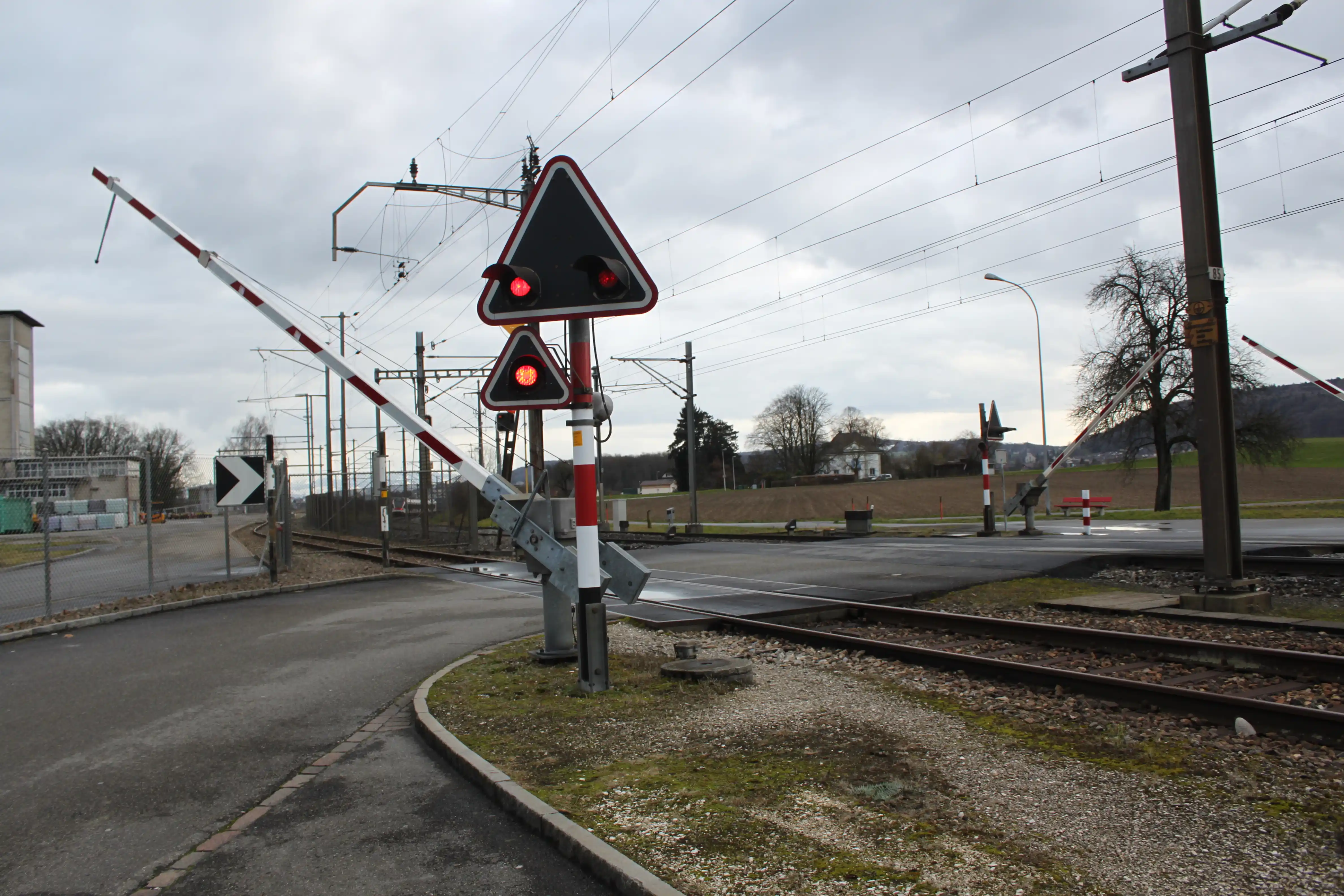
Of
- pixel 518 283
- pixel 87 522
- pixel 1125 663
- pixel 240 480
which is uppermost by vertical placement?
pixel 518 283

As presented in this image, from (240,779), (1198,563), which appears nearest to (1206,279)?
(1198,563)

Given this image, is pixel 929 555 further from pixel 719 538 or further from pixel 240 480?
pixel 719 538

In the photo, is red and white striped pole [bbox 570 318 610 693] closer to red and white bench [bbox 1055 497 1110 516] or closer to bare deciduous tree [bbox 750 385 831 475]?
red and white bench [bbox 1055 497 1110 516]

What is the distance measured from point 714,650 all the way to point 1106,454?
156ft

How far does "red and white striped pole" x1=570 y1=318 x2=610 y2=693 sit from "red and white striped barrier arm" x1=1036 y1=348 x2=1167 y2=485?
31.6 feet

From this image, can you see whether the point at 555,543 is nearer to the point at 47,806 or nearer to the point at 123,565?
the point at 47,806

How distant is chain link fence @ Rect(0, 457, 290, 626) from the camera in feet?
51.8

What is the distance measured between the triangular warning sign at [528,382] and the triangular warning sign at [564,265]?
0.24 meters

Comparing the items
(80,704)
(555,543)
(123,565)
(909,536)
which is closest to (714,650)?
(555,543)

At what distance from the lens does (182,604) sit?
1462 cm

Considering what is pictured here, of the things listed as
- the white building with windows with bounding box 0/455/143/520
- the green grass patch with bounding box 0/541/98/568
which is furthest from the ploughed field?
the white building with windows with bounding box 0/455/143/520

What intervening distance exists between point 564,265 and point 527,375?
78 cm

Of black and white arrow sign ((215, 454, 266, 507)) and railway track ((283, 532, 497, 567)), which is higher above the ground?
black and white arrow sign ((215, 454, 266, 507))

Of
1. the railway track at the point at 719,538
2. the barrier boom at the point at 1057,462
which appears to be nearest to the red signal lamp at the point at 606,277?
the barrier boom at the point at 1057,462
